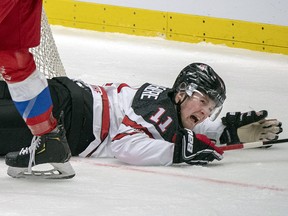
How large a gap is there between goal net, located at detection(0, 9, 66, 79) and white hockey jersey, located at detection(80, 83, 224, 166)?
516 mm

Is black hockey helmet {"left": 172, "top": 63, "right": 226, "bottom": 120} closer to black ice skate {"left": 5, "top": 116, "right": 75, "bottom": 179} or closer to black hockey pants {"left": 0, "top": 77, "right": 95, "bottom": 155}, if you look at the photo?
black hockey pants {"left": 0, "top": 77, "right": 95, "bottom": 155}

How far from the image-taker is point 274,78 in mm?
4461

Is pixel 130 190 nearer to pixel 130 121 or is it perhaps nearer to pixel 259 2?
pixel 130 121

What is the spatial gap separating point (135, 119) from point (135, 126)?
0.03m

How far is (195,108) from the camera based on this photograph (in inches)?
109

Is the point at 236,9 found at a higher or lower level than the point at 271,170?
higher

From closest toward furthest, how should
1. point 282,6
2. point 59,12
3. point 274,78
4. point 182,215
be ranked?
point 182,215 → point 274,78 → point 282,6 → point 59,12

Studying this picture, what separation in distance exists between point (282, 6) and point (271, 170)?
8.16 feet

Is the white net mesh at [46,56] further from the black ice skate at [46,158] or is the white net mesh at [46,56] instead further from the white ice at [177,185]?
the black ice skate at [46,158]

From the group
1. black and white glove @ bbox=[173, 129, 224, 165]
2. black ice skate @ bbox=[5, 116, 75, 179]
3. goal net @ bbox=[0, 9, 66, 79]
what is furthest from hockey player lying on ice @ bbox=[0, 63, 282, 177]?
goal net @ bbox=[0, 9, 66, 79]

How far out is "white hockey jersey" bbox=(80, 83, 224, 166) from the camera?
261cm

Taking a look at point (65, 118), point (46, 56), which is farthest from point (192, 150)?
point (46, 56)

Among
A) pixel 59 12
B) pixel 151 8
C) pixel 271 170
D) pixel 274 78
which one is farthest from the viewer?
pixel 59 12

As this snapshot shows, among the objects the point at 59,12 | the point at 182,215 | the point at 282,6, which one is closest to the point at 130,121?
the point at 182,215
